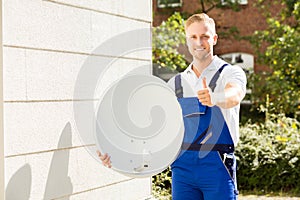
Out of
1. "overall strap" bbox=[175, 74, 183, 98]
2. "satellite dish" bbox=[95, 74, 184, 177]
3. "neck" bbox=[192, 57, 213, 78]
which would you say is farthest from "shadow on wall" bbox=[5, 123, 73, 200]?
"neck" bbox=[192, 57, 213, 78]

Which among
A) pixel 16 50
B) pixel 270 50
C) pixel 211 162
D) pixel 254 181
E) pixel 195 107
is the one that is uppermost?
pixel 270 50

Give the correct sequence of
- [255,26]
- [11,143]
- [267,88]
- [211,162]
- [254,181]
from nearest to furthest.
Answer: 1. [211,162]
2. [11,143]
3. [254,181]
4. [267,88]
5. [255,26]

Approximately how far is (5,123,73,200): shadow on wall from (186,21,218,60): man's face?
1000 millimetres

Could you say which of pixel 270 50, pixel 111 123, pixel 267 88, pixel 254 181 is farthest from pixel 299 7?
pixel 111 123

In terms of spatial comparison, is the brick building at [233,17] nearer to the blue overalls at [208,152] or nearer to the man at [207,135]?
the man at [207,135]

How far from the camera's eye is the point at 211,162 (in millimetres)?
2783

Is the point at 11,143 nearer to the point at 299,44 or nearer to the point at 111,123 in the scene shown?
the point at 111,123

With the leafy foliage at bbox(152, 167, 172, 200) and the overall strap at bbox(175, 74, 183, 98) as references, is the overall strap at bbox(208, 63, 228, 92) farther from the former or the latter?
the leafy foliage at bbox(152, 167, 172, 200)

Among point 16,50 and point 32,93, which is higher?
point 16,50

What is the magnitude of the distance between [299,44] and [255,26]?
20.9 ft

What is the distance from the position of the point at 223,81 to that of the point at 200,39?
0.24m

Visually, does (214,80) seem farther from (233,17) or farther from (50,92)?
→ (233,17)

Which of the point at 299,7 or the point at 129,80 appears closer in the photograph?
the point at 129,80

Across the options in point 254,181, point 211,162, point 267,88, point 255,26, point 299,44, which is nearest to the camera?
point 211,162
